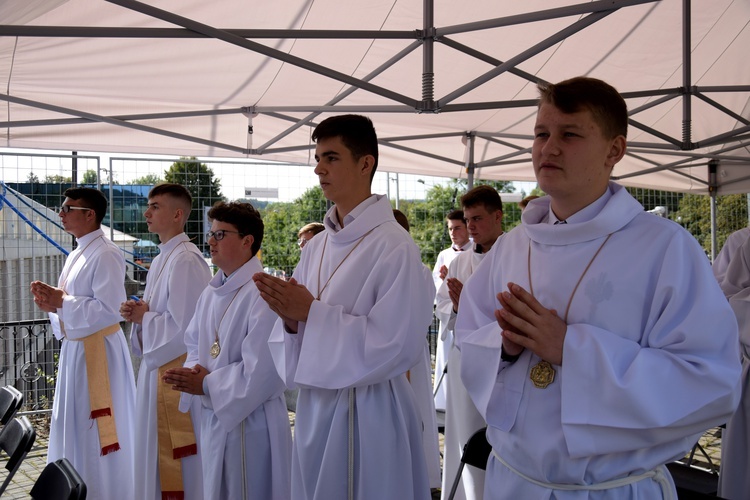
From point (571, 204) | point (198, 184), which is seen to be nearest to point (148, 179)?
point (198, 184)

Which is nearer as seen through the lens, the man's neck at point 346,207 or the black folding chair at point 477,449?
the black folding chair at point 477,449

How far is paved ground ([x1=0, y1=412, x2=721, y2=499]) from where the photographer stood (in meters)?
5.91

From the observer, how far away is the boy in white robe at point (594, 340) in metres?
1.83

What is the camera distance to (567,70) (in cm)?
645

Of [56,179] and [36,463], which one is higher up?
[56,179]

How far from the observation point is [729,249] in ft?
17.2

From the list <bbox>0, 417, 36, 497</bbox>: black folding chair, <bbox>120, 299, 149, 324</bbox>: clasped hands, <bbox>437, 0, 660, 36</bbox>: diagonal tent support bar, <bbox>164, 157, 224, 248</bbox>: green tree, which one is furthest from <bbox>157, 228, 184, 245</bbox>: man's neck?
<bbox>164, 157, 224, 248</bbox>: green tree

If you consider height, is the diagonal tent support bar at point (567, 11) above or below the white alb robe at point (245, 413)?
above

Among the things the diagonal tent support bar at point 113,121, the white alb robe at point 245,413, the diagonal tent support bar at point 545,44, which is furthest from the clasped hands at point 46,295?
the diagonal tent support bar at point 545,44

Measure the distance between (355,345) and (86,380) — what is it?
3354 millimetres

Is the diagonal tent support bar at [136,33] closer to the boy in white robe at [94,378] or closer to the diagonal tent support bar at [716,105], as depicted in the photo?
the boy in white robe at [94,378]

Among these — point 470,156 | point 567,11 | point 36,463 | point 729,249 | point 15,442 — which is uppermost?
point 567,11

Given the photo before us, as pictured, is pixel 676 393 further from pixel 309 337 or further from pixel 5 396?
pixel 5 396

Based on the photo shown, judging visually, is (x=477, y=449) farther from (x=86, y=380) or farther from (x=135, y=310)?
(x=86, y=380)
